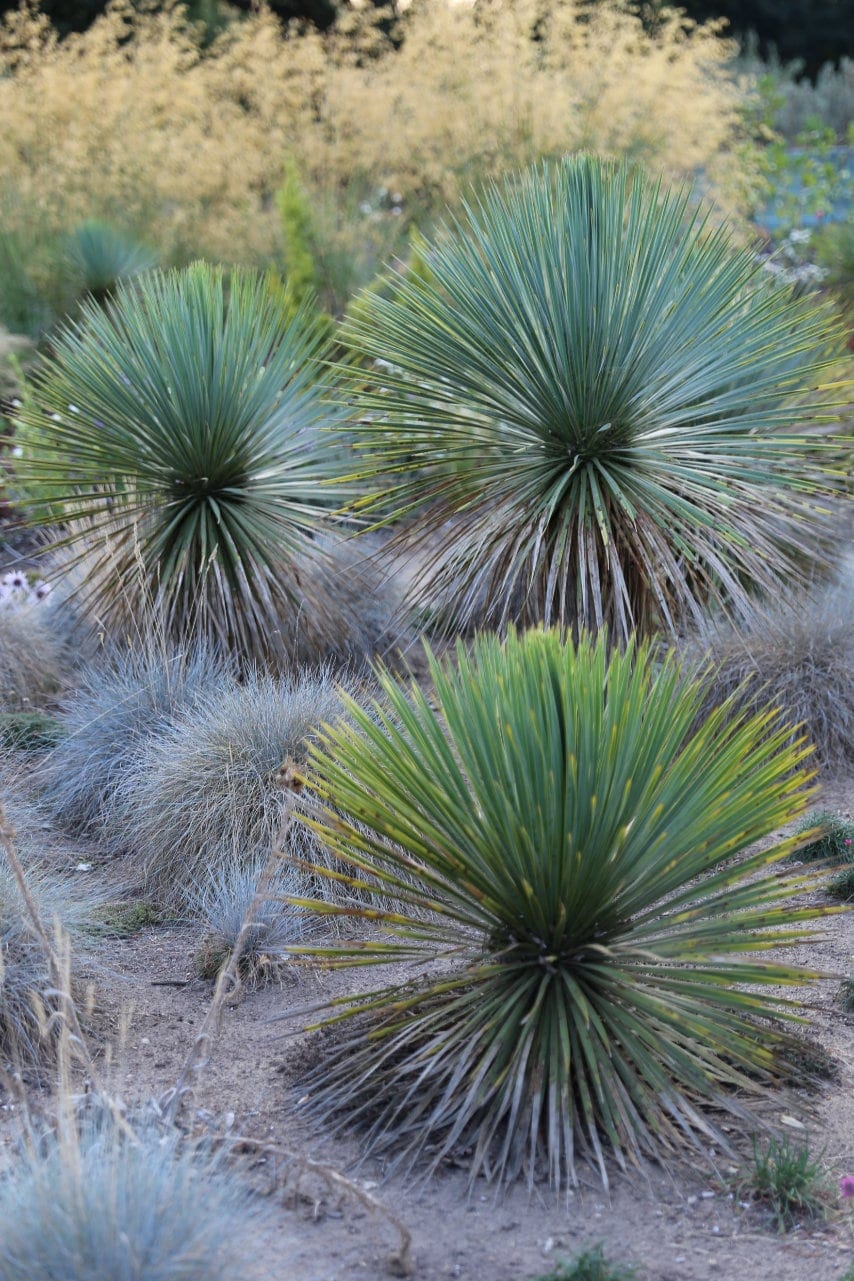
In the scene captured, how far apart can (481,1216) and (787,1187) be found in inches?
A: 25.8

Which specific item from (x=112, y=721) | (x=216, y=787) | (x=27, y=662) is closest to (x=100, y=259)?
(x=27, y=662)

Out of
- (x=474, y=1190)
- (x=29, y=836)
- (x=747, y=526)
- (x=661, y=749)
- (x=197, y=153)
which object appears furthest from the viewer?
(x=197, y=153)

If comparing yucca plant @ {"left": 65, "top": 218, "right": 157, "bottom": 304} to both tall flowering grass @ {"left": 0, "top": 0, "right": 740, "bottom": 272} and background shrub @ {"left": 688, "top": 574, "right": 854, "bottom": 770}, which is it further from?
background shrub @ {"left": 688, "top": 574, "right": 854, "bottom": 770}

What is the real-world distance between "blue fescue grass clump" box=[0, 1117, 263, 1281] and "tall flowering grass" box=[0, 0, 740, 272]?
9204mm

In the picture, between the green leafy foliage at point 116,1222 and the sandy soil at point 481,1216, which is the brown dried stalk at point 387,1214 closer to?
the sandy soil at point 481,1216

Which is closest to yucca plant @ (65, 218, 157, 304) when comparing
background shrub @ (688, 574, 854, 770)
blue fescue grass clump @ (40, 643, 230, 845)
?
blue fescue grass clump @ (40, 643, 230, 845)

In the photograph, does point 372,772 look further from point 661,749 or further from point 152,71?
point 152,71

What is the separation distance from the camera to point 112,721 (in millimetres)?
5453

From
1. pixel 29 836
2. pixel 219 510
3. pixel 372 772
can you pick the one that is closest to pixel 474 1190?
pixel 372 772

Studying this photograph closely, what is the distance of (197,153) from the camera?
11836 mm

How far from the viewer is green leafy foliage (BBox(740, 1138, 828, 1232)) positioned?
2.80 m

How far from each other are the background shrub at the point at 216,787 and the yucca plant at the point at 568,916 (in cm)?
144

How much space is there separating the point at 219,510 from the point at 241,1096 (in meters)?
3.15

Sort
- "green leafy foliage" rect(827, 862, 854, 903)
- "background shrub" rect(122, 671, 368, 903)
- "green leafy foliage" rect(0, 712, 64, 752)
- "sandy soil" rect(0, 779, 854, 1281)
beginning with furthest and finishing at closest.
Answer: "green leafy foliage" rect(0, 712, 64, 752) < "background shrub" rect(122, 671, 368, 903) < "green leafy foliage" rect(827, 862, 854, 903) < "sandy soil" rect(0, 779, 854, 1281)
